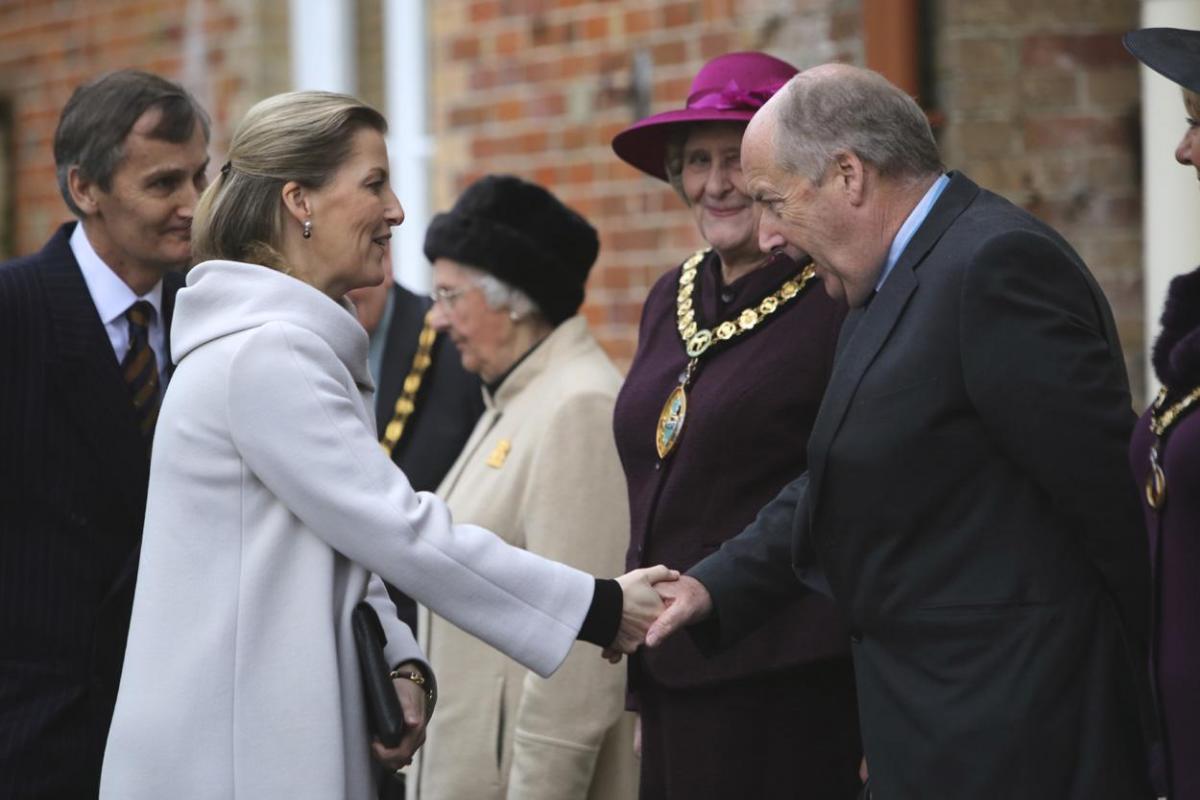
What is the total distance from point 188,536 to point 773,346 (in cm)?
120

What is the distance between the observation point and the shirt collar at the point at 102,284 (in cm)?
389

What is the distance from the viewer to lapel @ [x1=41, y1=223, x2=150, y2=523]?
12.2 feet

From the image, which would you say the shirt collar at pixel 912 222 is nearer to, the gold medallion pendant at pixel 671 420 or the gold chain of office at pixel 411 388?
the gold medallion pendant at pixel 671 420

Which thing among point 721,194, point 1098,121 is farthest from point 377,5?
point 721,194

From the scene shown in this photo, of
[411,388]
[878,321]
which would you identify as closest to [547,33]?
[411,388]

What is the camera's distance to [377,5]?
306 inches

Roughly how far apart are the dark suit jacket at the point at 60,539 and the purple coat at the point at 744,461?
1030 millimetres

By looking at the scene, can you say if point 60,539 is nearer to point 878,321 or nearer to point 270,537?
point 270,537

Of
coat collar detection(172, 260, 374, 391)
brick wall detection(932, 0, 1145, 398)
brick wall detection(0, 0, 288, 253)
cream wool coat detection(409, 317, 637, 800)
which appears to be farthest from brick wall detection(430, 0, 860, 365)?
coat collar detection(172, 260, 374, 391)

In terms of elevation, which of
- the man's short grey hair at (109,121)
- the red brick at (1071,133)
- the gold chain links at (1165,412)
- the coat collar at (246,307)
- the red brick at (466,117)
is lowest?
the gold chain links at (1165,412)

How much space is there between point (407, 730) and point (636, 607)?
480mm

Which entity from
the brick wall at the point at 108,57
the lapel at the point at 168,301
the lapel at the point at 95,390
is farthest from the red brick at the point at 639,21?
the lapel at the point at 95,390

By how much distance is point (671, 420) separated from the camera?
151 inches

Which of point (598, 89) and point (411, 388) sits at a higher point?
point (598, 89)
